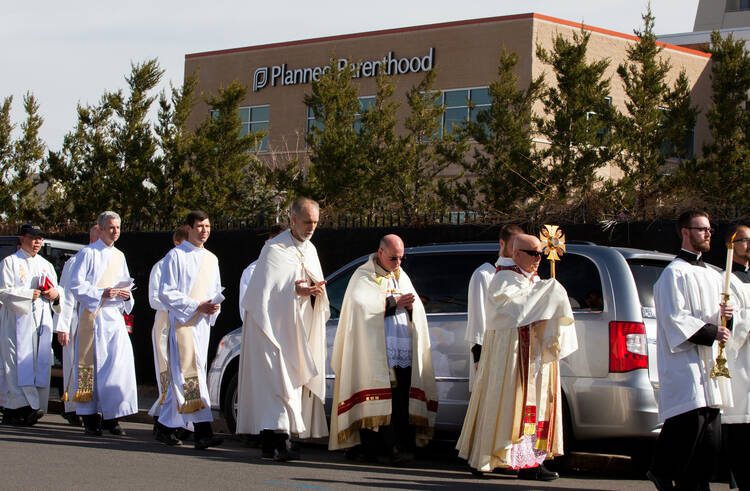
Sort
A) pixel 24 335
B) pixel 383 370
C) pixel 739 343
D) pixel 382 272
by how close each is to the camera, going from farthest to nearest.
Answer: pixel 24 335
pixel 382 272
pixel 383 370
pixel 739 343

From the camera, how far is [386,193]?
22672mm

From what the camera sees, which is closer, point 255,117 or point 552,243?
point 552,243

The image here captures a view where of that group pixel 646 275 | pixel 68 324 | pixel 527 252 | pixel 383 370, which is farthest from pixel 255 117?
pixel 527 252

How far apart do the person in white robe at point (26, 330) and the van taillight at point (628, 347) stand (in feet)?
20.4

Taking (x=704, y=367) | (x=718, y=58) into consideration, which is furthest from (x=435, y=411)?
(x=718, y=58)

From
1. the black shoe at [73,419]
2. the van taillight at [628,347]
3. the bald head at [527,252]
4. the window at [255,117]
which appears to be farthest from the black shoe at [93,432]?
the window at [255,117]

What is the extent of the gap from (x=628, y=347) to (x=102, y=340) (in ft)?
17.4

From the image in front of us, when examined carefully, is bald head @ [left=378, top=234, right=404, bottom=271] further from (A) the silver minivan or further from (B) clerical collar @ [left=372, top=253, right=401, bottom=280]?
(A) the silver minivan

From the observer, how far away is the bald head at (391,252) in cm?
905

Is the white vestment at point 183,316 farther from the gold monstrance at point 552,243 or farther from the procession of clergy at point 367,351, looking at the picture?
the gold monstrance at point 552,243

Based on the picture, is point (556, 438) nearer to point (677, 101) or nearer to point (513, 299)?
point (513, 299)

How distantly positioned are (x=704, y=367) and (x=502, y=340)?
1.73 meters

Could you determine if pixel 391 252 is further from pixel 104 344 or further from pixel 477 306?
pixel 104 344

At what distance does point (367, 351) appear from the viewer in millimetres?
8984
